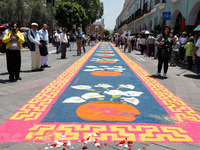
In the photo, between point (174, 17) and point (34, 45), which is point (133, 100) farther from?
point (174, 17)

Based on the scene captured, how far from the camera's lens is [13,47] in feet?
19.0

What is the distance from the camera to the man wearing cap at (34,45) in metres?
7.03

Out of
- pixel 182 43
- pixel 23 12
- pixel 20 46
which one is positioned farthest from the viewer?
pixel 23 12

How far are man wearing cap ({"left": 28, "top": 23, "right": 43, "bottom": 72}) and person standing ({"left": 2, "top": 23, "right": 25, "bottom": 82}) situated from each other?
1.21 m

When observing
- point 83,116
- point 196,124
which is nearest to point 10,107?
point 83,116

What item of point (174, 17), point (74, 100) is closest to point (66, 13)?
point (174, 17)

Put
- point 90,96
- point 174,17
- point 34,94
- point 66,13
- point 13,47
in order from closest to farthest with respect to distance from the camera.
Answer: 1. point 90,96
2. point 34,94
3. point 13,47
4. point 174,17
5. point 66,13

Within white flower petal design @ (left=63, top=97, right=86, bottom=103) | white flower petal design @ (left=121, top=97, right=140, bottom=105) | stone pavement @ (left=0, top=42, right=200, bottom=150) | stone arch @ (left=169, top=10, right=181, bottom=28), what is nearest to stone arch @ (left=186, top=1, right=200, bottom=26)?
stone arch @ (left=169, top=10, right=181, bottom=28)

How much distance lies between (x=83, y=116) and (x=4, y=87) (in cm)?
288

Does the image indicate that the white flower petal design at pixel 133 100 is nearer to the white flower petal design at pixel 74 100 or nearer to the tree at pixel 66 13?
the white flower petal design at pixel 74 100

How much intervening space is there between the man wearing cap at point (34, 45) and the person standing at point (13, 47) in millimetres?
1213

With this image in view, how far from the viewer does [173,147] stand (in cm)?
249

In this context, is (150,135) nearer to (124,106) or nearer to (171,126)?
(171,126)

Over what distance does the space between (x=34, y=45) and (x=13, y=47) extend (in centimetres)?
157
